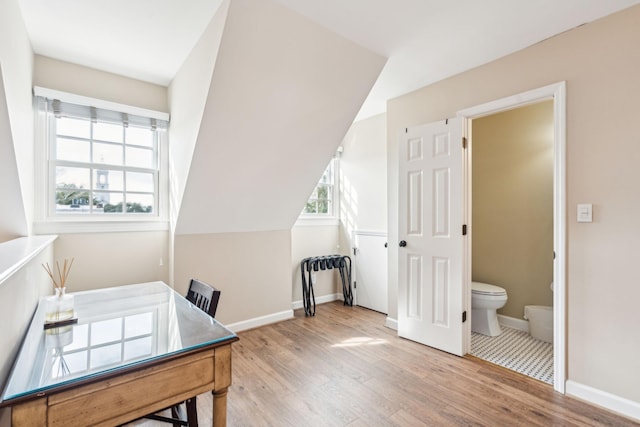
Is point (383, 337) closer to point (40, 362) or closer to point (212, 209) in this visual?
point (212, 209)

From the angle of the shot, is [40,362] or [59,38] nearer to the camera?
[40,362]

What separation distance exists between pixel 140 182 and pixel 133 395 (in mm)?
2561

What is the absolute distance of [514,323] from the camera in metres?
3.31

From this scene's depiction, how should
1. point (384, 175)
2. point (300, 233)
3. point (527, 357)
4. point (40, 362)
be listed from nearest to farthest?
point (40, 362), point (527, 357), point (384, 175), point (300, 233)

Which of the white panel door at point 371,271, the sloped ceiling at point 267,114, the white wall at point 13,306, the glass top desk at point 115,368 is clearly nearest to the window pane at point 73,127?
the sloped ceiling at point 267,114

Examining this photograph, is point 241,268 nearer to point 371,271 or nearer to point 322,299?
point 322,299

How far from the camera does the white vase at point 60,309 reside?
132 centimetres

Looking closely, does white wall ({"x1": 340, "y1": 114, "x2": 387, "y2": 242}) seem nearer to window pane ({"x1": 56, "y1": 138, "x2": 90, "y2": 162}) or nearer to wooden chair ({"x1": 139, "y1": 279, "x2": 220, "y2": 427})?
wooden chair ({"x1": 139, "y1": 279, "x2": 220, "y2": 427})

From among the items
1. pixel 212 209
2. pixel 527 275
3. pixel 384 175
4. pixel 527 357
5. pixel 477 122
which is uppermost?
pixel 477 122

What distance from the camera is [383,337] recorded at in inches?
119

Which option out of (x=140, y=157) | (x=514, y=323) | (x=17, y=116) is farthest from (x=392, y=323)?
(x=17, y=116)

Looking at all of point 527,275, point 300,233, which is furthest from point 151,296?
point 527,275

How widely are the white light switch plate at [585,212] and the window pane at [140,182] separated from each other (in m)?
3.68

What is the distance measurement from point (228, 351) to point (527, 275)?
3.35 meters
